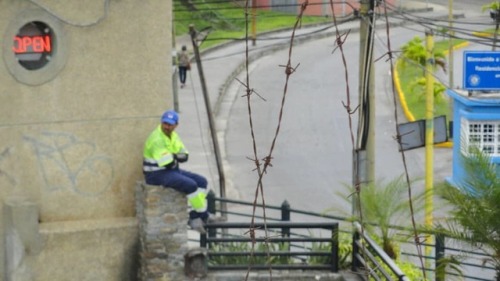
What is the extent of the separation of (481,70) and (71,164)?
12982 millimetres

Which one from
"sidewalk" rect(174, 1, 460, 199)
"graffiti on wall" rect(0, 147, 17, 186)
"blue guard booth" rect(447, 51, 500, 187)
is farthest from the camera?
"sidewalk" rect(174, 1, 460, 199)

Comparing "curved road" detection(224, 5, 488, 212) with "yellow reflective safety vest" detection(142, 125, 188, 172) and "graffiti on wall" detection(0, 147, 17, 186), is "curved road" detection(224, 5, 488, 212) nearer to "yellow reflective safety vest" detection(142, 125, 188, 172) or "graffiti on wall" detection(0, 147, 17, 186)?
"yellow reflective safety vest" detection(142, 125, 188, 172)

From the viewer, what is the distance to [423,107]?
35.7m

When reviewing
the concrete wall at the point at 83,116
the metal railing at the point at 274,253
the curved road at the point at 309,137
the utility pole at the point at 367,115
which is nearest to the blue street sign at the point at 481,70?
the curved road at the point at 309,137

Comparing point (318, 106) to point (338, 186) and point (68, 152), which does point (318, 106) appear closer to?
point (338, 186)

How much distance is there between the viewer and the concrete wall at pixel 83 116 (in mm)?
13383

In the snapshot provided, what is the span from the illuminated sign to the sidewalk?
878 centimetres

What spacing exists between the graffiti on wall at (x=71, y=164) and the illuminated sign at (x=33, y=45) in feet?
2.43

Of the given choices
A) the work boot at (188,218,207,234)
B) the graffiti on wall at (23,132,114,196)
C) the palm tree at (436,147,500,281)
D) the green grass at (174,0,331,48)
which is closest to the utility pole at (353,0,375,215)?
the work boot at (188,218,207,234)

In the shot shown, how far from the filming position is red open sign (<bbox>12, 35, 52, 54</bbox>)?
43.7ft

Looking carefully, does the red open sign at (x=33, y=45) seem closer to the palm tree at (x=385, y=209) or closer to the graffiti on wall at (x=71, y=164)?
the graffiti on wall at (x=71, y=164)

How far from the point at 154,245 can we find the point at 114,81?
1741mm

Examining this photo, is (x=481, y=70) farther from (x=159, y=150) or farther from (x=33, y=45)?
→ (x=33, y=45)

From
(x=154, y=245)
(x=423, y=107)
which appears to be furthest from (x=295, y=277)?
(x=423, y=107)
